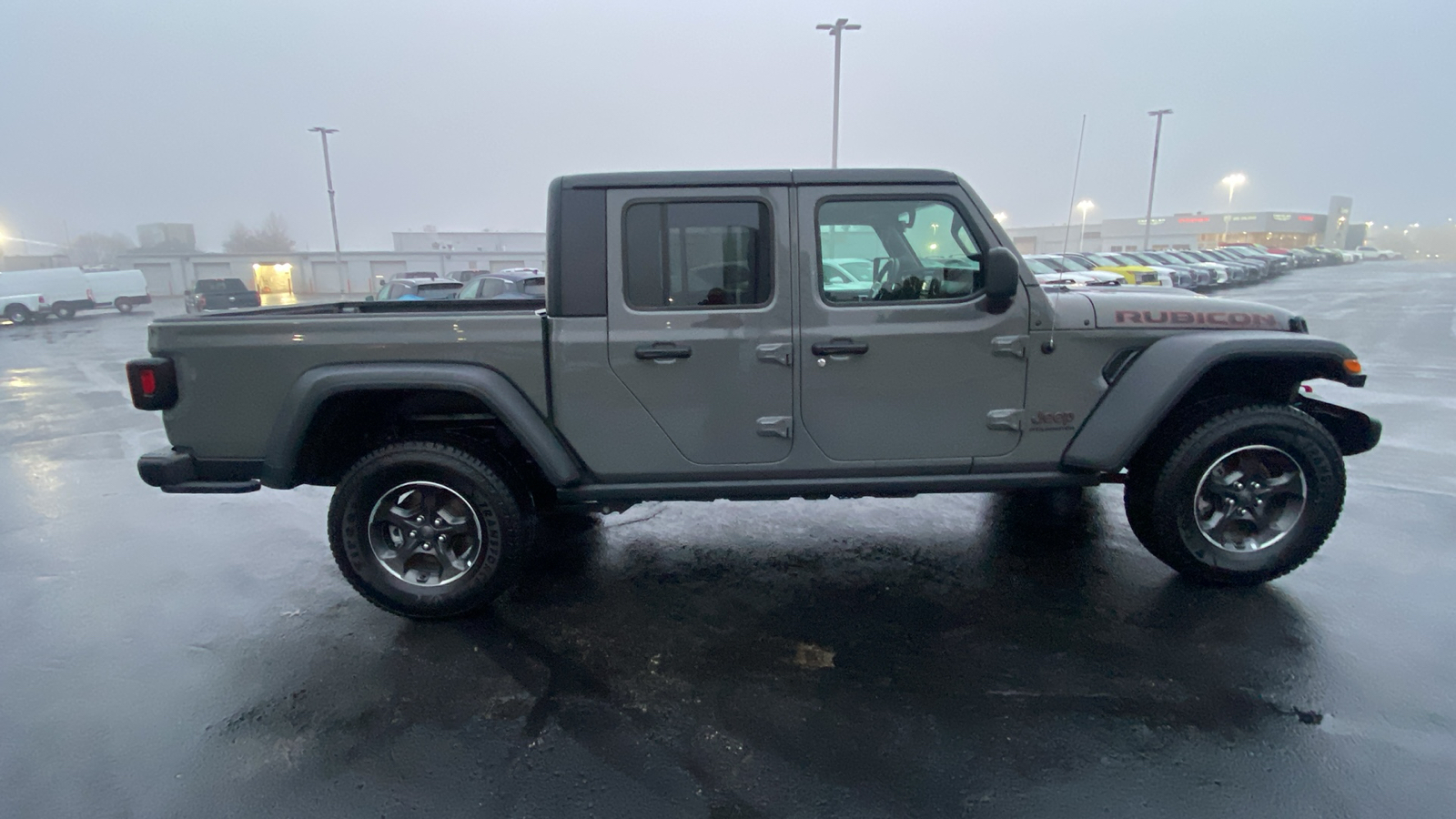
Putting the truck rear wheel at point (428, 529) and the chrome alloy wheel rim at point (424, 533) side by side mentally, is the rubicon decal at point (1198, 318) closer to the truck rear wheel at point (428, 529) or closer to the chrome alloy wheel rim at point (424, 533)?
the truck rear wheel at point (428, 529)

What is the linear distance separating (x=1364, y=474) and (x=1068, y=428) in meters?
3.85

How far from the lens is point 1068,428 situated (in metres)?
3.60

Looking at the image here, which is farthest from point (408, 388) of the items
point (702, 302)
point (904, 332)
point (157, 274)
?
point (157, 274)

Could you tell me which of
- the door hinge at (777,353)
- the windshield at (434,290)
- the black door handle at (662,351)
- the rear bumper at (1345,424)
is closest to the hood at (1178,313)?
the rear bumper at (1345,424)

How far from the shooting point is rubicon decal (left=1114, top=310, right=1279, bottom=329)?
3.59 meters

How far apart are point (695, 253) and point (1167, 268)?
25281 mm

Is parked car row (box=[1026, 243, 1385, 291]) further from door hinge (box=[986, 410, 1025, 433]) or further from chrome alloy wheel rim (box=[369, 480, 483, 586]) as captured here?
chrome alloy wheel rim (box=[369, 480, 483, 586])

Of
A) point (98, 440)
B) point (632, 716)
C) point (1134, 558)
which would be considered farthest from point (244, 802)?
point (98, 440)

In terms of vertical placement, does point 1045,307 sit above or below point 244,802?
above

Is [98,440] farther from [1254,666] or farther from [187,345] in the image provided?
[1254,666]

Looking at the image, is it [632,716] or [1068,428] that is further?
[1068,428]

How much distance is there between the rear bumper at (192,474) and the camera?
3.44 metres

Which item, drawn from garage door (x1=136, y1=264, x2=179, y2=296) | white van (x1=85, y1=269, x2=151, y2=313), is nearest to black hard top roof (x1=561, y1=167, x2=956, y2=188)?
white van (x1=85, y1=269, x2=151, y2=313)

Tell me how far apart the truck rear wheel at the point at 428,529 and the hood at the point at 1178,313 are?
3001mm
